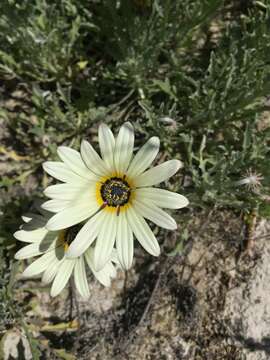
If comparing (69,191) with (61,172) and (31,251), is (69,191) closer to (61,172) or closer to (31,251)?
(61,172)

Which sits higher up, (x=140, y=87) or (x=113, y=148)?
(x=140, y=87)

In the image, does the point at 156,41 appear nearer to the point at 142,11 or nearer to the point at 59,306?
the point at 142,11

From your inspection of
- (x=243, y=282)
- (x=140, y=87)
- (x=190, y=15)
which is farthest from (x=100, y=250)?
(x=190, y=15)

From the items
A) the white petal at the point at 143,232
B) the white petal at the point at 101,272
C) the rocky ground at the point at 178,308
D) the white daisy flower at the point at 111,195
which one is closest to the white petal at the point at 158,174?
the white daisy flower at the point at 111,195

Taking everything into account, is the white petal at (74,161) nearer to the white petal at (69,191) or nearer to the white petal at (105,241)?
the white petal at (69,191)

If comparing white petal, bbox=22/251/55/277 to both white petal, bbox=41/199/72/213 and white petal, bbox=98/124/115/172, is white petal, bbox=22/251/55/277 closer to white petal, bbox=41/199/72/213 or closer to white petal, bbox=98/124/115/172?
white petal, bbox=41/199/72/213

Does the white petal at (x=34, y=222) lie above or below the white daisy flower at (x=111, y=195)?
below
